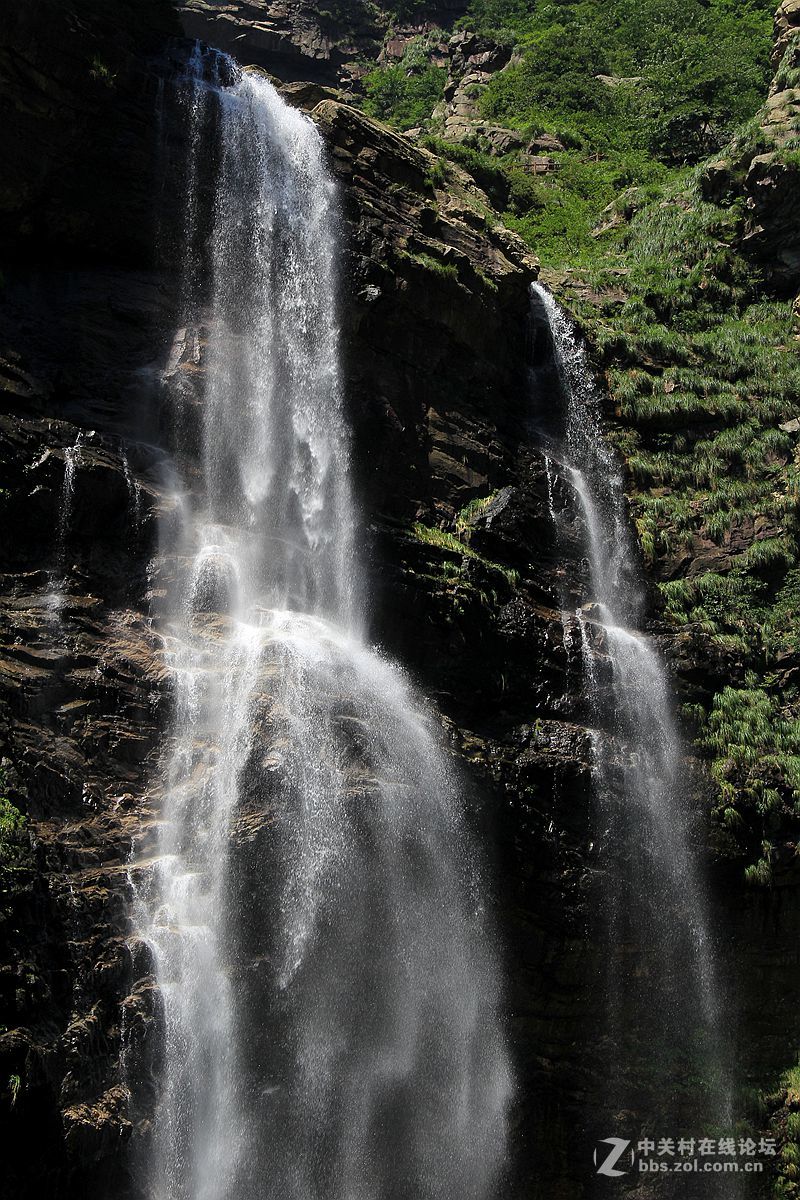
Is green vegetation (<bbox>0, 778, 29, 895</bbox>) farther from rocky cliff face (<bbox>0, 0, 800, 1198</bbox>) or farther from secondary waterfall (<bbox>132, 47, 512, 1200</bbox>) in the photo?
secondary waterfall (<bbox>132, 47, 512, 1200</bbox>)

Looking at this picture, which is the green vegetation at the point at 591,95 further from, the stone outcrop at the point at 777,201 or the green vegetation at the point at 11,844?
the green vegetation at the point at 11,844

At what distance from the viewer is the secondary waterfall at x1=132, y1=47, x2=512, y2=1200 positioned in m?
12.1

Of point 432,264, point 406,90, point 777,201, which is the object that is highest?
point 406,90

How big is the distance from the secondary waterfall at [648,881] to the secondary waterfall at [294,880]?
220 cm

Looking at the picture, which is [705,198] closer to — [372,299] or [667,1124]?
[372,299]

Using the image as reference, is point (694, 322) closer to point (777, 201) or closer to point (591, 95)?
point (777, 201)

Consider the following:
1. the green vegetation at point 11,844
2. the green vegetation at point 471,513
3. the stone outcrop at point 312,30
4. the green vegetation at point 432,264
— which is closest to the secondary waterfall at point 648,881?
the green vegetation at point 471,513

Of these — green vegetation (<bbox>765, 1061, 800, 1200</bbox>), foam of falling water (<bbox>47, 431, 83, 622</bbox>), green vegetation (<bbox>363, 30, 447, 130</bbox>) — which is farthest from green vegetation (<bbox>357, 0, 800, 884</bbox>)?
foam of falling water (<bbox>47, 431, 83, 622</bbox>)

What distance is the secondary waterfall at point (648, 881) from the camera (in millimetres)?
14820

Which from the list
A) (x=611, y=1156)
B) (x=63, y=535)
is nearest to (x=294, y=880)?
(x=63, y=535)

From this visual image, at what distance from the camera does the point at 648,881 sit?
15227mm

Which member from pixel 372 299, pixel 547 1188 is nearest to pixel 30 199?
pixel 372 299

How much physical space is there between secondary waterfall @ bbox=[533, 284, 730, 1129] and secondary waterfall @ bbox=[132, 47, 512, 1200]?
220cm

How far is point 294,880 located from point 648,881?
19.5 ft
